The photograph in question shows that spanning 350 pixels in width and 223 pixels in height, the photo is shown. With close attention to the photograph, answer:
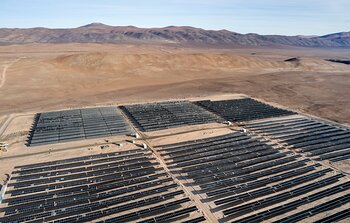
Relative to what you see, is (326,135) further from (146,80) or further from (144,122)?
(146,80)

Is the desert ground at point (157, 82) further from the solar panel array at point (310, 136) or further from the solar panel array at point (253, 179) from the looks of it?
the solar panel array at point (253, 179)

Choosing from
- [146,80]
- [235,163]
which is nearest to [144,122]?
[235,163]

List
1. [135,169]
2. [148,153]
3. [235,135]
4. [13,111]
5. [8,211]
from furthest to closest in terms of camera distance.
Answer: [13,111], [235,135], [148,153], [135,169], [8,211]

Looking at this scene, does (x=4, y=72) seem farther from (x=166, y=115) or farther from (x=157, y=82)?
(x=166, y=115)

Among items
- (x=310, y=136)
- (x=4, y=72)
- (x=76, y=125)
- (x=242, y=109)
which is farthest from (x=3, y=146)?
(x=4, y=72)

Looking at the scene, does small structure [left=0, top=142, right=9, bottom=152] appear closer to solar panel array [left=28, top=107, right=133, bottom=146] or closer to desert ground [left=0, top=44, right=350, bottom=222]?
desert ground [left=0, top=44, right=350, bottom=222]

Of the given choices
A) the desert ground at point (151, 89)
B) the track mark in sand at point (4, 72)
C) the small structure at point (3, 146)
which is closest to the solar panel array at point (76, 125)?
the desert ground at point (151, 89)
